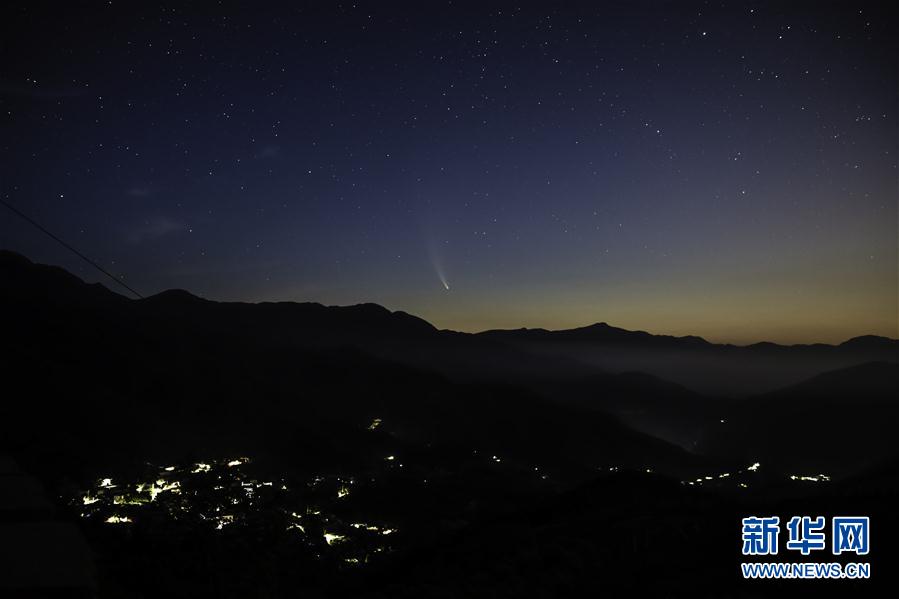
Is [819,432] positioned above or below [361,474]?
above

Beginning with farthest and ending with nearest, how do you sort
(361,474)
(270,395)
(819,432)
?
(819,432) → (270,395) → (361,474)

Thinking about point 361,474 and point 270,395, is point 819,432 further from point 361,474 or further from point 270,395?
point 270,395

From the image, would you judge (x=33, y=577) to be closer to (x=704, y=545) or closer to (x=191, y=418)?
(x=704, y=545)

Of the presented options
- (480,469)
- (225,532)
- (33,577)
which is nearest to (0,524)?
(33,577)

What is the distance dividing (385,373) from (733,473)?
11144cm

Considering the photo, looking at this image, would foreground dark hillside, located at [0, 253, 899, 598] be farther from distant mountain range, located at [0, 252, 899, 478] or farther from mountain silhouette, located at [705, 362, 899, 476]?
mountain silhouette, located at [705, 362, 899, 476]

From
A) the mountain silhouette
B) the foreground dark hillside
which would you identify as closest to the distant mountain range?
the foreground dark hillside

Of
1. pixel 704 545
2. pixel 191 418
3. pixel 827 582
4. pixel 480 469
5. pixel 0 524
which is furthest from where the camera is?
pixel 191 418

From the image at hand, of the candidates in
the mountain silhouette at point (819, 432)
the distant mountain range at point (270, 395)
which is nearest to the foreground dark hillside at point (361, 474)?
the distant mountain range at point (270, 395)

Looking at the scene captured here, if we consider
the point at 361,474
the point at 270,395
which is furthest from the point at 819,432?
the point at 270,395

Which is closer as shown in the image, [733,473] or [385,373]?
[733,473]

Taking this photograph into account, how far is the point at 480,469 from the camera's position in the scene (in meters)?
92.9

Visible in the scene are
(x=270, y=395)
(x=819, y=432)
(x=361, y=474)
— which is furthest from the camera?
(x=819, y=432)

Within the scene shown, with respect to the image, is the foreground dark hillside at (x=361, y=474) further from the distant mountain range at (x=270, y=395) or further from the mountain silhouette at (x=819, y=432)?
the mountain silhouette at (x=819, y=432)
